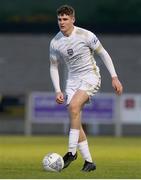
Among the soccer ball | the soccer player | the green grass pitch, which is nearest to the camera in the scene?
the green grass pitch

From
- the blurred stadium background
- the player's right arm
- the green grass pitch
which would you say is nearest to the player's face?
the player's right arm

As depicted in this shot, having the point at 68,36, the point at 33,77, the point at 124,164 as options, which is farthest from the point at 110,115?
the point at 68,36

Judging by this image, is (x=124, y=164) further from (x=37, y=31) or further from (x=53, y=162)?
(x=37, y=31)

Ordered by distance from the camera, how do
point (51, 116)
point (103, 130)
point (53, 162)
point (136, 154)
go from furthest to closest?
1. point (103, 130)
2. point (51, 116)
3. point (136, 154)
4. point (53, 162)

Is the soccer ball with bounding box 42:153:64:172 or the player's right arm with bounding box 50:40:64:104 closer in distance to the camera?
the soccer ball with bounding box 42:153:64:172

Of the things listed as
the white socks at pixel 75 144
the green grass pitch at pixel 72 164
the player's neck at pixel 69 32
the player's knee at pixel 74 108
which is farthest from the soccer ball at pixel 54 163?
the player's neck at pixel 69 32

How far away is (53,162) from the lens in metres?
13.3

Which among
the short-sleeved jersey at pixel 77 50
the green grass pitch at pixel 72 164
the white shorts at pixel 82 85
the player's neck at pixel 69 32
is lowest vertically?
the green grass pitch at pixel 72 164

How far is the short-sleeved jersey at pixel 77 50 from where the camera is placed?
1355cm

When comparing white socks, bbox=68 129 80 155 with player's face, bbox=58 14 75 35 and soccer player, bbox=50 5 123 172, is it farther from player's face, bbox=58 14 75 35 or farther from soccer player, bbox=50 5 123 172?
player's face, bbox=58 14 75 35

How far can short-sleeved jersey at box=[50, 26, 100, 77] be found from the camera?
13.5 m

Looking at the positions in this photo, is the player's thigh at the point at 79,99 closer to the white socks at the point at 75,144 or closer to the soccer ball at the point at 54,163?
the white socks at the point at 75,144

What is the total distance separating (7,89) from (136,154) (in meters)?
20.5

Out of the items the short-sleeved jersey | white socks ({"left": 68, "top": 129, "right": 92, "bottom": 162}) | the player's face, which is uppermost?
the player's face
